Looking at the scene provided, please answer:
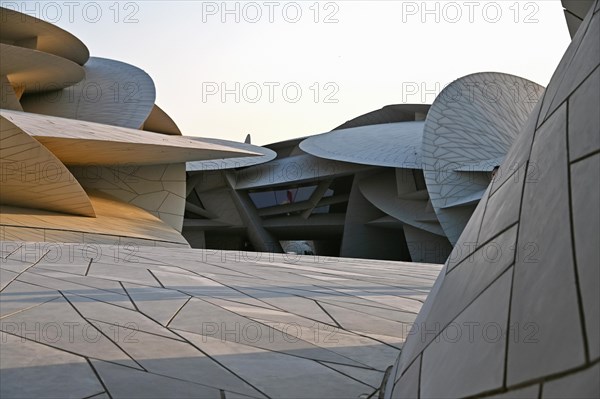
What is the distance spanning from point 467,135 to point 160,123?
661 inches

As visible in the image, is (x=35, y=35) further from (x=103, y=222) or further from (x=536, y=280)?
(x=536, y=280)

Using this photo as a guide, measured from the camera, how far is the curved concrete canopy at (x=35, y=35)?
24.0 meters

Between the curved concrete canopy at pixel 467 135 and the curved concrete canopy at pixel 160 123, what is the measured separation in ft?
48.9

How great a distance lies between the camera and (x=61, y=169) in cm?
1538

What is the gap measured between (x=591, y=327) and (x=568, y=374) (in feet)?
0.36

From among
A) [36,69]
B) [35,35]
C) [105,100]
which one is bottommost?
[105,100]

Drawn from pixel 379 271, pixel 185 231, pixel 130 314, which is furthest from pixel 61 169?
pixel 185 231

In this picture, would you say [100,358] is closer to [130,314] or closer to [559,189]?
[130,314]

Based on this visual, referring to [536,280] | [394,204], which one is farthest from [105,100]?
[536,280]

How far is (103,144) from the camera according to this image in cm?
1650

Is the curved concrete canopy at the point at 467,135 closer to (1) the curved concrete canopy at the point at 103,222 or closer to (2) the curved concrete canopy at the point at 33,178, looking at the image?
(1) the curved concrete canopy at the point at 103,222

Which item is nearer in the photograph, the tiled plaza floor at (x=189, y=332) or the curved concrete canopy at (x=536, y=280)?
the curved concrete canopy at (x=536, y=280)

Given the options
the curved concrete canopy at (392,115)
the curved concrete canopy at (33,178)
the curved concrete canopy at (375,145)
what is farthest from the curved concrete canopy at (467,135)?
the curved concrete canopy at (392,115)

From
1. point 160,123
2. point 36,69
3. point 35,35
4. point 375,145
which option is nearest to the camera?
point 36,69
